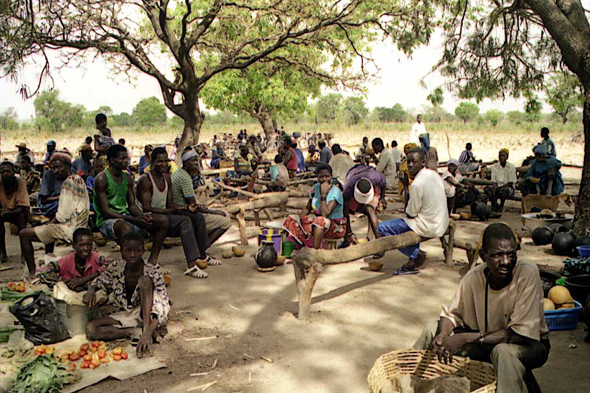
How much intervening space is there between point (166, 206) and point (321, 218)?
200cm

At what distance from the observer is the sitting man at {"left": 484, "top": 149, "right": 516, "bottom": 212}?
1073 centimetres

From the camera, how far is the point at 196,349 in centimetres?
438

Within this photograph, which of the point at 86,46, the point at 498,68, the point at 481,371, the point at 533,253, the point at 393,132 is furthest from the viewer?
the point at 393,132

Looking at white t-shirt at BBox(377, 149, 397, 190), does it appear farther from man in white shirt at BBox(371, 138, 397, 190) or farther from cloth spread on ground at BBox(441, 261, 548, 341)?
cloth spread on ground at BBox(441, 261, 548, 341)

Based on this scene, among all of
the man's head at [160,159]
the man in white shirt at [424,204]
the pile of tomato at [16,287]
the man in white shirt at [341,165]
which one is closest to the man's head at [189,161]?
the man's head at [160,159]

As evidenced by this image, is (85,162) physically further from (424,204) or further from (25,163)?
(424,204)

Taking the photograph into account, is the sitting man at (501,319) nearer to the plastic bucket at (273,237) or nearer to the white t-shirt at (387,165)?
the plastic bucket at (273,237)

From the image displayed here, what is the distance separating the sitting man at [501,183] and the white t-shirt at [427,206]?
518 cm

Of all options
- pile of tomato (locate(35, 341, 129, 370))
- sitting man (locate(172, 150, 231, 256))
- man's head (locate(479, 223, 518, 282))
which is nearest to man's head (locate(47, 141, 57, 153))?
sitting man (locate(172, 150, 231, 256))

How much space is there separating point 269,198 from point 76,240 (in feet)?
13.3

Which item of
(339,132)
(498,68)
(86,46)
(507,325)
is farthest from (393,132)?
(507,325)

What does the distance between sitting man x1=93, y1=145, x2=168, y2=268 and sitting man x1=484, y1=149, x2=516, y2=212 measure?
7.28 m

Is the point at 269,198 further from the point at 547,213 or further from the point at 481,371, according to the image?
the point at 481,371

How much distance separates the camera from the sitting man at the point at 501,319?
2.96 metres
